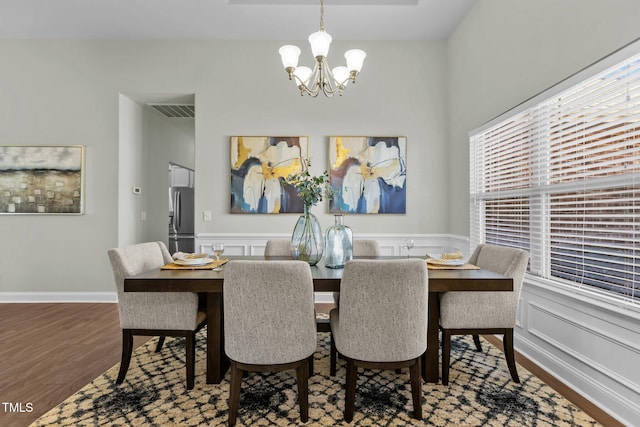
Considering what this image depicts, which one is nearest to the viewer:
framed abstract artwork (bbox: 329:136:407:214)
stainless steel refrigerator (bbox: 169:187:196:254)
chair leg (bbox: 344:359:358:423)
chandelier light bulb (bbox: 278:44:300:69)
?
chair leg (bbox: 344:359:358:423)

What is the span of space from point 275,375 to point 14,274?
3.82m

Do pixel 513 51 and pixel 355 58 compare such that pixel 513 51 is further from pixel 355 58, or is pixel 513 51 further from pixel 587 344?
pixel 587 344

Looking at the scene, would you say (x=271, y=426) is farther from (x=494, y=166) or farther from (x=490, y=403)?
(x=494, y=166)

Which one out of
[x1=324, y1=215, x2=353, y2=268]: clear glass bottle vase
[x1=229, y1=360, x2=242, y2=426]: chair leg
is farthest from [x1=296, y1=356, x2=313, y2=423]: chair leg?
[x1=324, y1=215, x2=353, y2=268]: clear glass bottle vase

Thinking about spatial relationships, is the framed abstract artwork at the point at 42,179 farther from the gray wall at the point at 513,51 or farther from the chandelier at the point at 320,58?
the gray wall at the point at 513,51

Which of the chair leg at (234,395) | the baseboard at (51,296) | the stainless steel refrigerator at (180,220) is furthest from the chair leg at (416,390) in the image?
the stainless steel refrigerator at (180,220)

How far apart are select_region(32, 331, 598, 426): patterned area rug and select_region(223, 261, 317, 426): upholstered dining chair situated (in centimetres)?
29

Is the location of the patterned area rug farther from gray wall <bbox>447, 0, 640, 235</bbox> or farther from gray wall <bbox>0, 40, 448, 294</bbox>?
gray wall <bbox>0, 40, 448, 294</bbox>

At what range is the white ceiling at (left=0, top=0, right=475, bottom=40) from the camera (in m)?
3.29

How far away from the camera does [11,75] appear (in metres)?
3.96

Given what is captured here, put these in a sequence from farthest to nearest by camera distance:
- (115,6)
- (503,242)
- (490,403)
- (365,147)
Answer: (365,147) < (115,6) < (503,242) < (490,403)

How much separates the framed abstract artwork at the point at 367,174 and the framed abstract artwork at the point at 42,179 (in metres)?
3.02

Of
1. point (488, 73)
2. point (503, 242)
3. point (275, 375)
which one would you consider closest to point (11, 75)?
point (275, 375)

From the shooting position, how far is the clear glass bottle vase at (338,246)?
221cm
